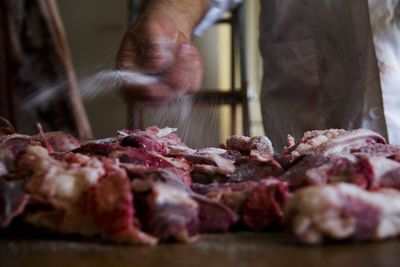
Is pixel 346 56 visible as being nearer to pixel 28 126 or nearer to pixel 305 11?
pixel 305 11

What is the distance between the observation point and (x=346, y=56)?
224 centimetres

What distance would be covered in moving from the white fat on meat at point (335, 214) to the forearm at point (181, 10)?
1069 millimetres

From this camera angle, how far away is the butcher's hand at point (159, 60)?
175 centimetres

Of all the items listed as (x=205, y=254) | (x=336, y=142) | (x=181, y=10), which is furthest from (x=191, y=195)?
(x=181, y=10)

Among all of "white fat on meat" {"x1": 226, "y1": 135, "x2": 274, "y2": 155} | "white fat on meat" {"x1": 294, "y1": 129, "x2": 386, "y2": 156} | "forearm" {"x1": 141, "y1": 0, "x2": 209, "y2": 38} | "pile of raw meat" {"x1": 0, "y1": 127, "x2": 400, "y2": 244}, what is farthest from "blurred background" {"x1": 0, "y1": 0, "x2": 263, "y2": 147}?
"pile of raw meat" {"x1": 0, "y1": 127, "x2": 400, "y2": 244}

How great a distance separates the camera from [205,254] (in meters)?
0.97

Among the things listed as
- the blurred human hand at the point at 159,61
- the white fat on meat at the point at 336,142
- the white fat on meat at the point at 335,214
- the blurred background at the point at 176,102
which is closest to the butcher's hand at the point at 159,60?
the blurred human hand at the point at 159,61

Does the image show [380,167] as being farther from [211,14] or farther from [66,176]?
[211,14]

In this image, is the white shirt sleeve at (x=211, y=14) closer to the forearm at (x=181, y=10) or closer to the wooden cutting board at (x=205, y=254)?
the forearm at (x=181, y=10)

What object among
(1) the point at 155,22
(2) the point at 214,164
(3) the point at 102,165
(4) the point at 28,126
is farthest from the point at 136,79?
(4) the point at 28,126

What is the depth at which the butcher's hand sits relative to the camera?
1.75 meters

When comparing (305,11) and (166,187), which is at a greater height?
(305,11)

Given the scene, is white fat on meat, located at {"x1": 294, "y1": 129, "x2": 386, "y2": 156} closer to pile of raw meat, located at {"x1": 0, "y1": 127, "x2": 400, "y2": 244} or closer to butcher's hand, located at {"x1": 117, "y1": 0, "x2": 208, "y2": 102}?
pile of raw meat, located at {"x1": 0, "y1": 127, "x2": 400, "y2": 244}

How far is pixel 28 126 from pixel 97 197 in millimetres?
2615
